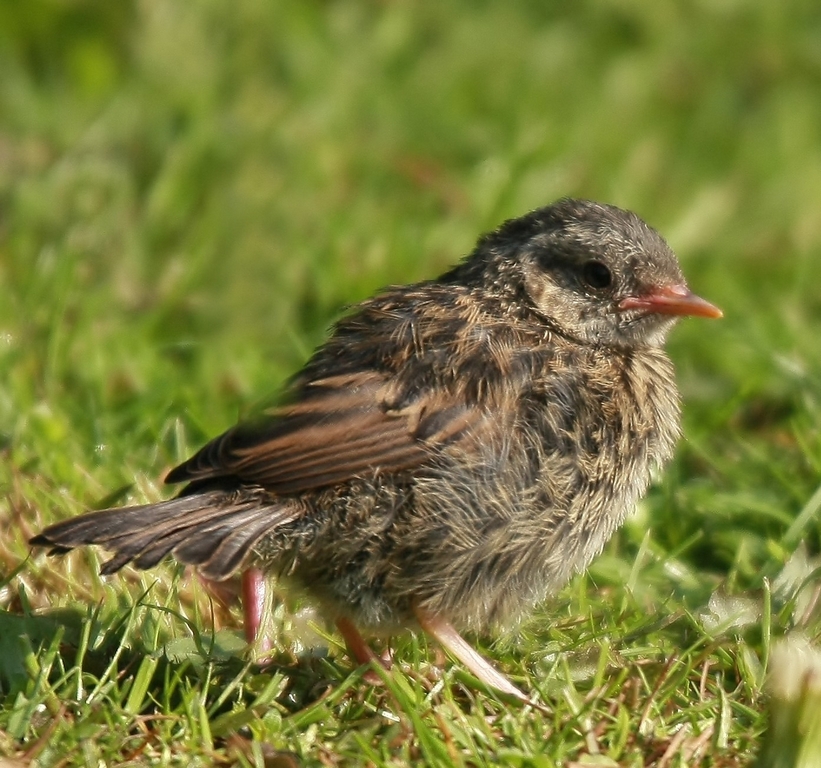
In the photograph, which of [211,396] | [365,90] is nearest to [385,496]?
[211,396]

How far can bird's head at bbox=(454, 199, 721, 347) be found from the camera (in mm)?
5035

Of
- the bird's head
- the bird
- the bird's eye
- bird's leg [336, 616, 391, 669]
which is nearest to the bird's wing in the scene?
the bird

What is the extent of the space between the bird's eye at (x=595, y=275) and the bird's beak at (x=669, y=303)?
89mm

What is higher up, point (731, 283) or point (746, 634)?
point (731, 283)

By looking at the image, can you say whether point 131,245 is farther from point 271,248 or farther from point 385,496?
point 385,496

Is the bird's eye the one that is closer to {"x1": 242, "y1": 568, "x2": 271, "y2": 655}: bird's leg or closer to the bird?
the bird

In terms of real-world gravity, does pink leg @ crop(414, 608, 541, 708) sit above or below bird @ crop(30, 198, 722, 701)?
below

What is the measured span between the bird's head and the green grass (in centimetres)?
80

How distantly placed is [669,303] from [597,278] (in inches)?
10.1

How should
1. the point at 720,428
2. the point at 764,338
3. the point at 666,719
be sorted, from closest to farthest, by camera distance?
1. the point at 666,719
2. the point at 720,428
3. the point at 764,338

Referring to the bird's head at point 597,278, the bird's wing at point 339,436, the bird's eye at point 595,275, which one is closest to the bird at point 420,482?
the bird's wing at point 339,436

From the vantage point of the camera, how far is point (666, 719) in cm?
419

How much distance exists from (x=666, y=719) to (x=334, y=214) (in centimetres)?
419

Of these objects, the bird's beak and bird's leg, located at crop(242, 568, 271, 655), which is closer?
bird's leg, located at crop(242, 568, 271, 655)
